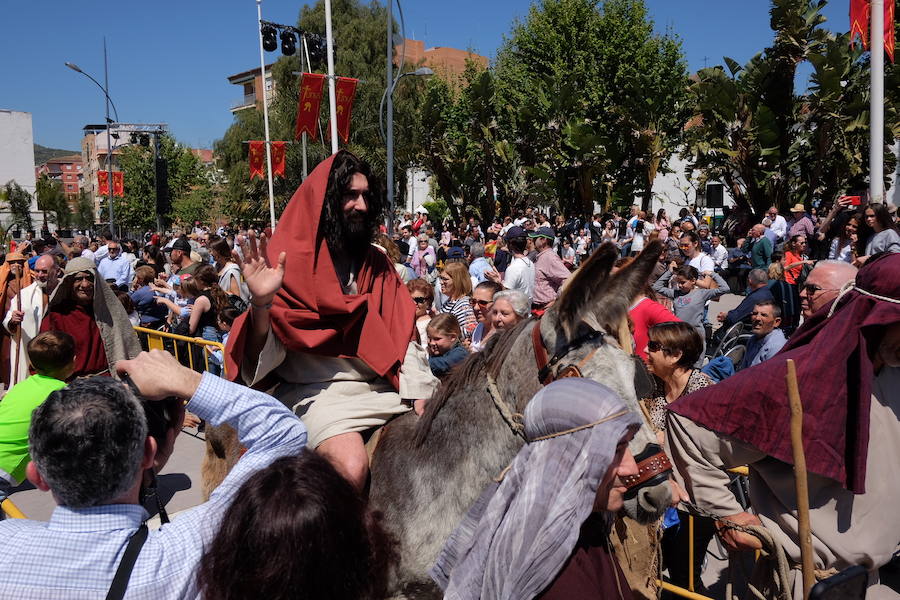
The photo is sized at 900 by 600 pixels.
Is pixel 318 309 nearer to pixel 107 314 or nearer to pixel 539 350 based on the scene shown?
pixel 539 350

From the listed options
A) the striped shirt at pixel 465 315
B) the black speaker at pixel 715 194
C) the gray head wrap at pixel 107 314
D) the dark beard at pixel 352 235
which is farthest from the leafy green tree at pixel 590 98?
the dark beard at pixel 352 235

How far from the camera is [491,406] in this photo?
9.35 feet

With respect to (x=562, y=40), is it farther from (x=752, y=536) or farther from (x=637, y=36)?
(x=752, y=536)

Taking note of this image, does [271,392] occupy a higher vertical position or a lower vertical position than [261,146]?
lower

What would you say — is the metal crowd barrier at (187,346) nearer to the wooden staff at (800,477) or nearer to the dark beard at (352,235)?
the dark beard at (352,235)

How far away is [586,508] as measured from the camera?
199 cm

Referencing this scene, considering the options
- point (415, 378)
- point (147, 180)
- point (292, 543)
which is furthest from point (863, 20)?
point (147, 180)

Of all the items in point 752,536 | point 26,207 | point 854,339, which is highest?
point 26,207

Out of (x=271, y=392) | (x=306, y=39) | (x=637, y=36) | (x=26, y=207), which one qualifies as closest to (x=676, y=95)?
(x=637, y=36)

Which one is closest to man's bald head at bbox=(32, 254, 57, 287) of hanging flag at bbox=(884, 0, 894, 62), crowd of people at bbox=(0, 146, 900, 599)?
crowd of people at bbox=(0, 146, 900, 599)

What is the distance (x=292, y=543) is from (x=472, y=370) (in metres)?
1.45

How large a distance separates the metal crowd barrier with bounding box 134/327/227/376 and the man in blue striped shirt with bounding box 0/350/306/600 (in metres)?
6.34

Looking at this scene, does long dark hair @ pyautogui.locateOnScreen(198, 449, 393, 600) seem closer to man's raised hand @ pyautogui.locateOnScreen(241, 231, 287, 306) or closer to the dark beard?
man's raised hand @ pyautogui.locateOnScreen(241, 231, 287, 306)

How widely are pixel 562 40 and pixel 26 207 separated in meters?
50.1
